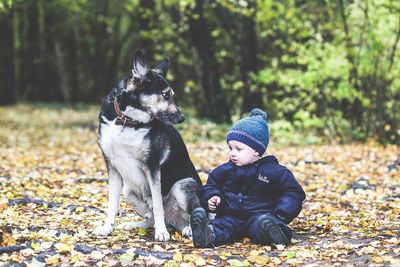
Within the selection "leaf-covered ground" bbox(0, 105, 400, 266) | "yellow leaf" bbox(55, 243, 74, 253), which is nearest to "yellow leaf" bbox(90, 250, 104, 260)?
"leaf-covered ground" bbox(0, 105, 400, 266)

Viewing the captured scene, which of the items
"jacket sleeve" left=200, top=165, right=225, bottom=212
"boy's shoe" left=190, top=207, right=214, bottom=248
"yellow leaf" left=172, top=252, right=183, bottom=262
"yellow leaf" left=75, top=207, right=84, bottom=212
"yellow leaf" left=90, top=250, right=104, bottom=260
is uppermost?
"jacket sleeve" left=200, top=165, right=225, bottom=212

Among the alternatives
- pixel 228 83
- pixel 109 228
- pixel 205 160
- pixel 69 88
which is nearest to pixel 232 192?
pixel 109 228

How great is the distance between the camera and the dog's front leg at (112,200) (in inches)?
233

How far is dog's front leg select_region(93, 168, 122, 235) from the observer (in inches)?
233

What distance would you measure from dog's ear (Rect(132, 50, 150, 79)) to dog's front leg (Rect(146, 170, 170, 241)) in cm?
94

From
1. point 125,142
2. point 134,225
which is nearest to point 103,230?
point 134,225

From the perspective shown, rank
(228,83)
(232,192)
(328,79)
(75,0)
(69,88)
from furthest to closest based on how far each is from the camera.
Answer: (69,88), (75,0), (228,83), (328,79), (232,192)

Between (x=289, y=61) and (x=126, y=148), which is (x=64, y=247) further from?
(x=289, y=61)

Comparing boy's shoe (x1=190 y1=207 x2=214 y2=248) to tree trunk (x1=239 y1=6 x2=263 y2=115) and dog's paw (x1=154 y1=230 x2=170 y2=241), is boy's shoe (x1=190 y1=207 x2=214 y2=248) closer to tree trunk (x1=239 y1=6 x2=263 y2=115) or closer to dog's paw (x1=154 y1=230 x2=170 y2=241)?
dog's paw (x1=154 y1=230 x2=170 y2=241)

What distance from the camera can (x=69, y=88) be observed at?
1391 inches

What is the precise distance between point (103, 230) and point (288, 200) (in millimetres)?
1863

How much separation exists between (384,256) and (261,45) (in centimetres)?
1364

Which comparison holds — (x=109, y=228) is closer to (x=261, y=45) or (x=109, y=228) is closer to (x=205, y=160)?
(x=205, y=160)

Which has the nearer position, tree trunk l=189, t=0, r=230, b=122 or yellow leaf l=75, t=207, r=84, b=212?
yellow leaf l=75, t=207, r=84, b=212
